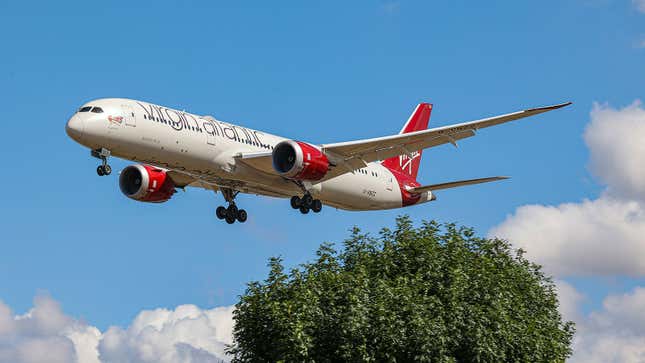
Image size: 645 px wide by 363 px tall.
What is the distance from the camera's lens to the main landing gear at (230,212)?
57.5 metres

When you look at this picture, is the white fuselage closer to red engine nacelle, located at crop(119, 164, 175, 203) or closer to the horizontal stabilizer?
red engine nacelle, located at crop(119, 164, 175, 203)

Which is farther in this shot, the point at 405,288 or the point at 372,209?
the point at 372,209

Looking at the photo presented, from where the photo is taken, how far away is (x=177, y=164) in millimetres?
49656

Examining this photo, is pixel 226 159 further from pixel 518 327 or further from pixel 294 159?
pixel 518 327

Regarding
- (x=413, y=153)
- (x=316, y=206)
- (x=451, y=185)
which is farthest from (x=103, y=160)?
(x=413, y=153)

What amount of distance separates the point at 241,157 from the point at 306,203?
4.51 m

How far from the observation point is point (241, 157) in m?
51.4

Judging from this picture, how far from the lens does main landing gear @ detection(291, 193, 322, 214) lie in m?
54.0

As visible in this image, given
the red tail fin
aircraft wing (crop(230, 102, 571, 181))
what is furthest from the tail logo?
aircraft wing (crop(230, 102, 571, 181))

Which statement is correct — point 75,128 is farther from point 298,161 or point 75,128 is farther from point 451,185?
point 451,185

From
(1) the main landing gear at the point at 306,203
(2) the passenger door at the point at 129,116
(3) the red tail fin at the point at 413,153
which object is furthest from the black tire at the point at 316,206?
(2) the passenger door at the point at 129,116

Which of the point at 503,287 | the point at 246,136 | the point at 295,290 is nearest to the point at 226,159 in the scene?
the point at 246,136

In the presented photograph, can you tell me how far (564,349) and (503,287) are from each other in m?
4.71

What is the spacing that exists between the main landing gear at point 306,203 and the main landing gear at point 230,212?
13.9 ft
